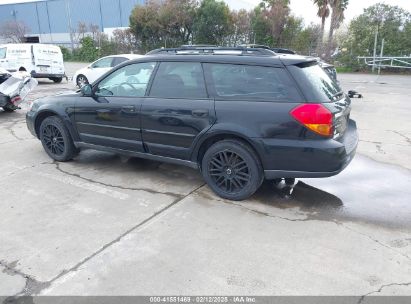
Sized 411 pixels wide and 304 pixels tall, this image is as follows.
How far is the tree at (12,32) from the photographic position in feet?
169

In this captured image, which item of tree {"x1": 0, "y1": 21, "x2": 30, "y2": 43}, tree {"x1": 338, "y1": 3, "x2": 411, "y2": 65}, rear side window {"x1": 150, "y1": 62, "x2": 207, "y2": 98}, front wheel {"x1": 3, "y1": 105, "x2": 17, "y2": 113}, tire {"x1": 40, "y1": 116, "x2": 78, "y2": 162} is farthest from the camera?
tree {"x1": 0, "y1": 21, "x2": 30, "y2": 43}

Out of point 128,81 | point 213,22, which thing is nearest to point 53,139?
point 128,81

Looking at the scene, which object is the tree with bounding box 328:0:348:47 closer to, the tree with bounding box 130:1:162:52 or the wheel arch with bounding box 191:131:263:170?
the tree with bounding box 130:1:162:52

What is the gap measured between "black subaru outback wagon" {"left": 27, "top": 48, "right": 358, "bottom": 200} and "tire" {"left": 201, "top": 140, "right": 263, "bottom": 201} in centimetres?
1

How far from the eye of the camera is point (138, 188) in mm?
4746

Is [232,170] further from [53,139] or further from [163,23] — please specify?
[163,23]

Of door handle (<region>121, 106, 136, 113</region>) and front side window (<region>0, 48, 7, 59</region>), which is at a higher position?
front side window (<region>0, 48, 7, 59</region>)

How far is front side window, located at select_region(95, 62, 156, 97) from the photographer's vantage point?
4836mm

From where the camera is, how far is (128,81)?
504 cm

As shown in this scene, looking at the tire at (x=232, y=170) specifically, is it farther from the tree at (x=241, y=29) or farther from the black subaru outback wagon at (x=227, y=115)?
the tree at (x=241, y=29)

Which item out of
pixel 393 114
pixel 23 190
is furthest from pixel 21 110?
pixel 393 114

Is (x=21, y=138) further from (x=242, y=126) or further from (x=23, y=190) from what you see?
(x=242, y=126)

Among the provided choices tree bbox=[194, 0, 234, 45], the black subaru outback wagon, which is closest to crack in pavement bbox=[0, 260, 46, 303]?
the black subaru outback wagon

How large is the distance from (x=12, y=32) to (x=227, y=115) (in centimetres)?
5735
